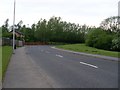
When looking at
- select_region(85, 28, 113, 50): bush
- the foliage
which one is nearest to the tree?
select_region(85, 28, 113, 50): bush

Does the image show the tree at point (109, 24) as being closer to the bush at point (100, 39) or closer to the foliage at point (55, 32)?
the bush at point (100, 39)

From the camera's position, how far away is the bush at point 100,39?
72812 millimetres

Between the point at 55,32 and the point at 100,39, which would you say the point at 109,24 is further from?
the point at 55,32

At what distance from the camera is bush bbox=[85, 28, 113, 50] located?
7281cm

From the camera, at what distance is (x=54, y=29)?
134750 millimetres

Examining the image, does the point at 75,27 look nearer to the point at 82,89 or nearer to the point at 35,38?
the point at 35,38

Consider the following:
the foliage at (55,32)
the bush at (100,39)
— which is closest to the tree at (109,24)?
the bush at (100,39)

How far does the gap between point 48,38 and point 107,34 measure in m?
58.1

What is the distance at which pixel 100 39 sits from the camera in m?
75.1

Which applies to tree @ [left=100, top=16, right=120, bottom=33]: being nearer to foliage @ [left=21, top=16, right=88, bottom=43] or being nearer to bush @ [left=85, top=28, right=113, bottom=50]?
bush @ [left=85, top=28, right=113, bottom=50]

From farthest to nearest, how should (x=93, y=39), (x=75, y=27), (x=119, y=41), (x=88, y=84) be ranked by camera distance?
(x=75, y=27), (x=93, y=39), (x=119, y=41), (x=88, y=84)

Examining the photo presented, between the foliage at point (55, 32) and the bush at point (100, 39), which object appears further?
the foliage at point (55, 32)

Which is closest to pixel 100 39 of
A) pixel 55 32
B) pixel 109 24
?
pixel 109 24

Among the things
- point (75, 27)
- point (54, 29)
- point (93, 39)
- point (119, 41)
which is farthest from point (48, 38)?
point (119, 41)
